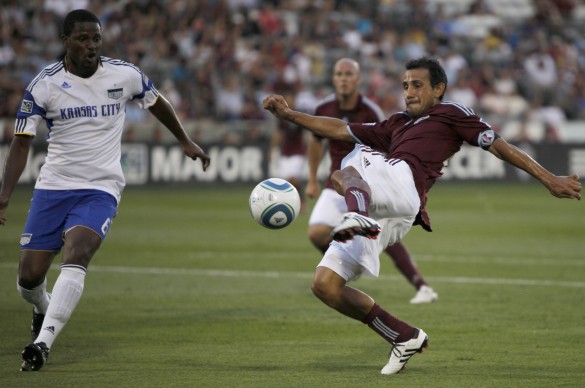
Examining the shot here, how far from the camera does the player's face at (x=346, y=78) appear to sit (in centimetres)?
1155

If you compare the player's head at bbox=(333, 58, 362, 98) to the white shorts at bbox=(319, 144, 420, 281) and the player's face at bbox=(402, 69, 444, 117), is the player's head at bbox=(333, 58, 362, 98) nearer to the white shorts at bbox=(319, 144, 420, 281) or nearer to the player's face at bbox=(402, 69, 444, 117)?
the player's face at bbox=(402, 69, 444, 117)

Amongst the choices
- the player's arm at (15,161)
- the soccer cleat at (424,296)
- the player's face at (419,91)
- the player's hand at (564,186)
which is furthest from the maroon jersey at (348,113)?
the player's hand at (564,186)

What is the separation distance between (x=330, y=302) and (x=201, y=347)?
1.62m

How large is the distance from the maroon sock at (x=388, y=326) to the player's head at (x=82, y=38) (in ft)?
9.30

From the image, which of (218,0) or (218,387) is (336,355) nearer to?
(218,387)

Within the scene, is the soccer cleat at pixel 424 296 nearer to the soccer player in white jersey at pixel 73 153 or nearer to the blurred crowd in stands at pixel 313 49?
the soccer player in white jersey at pixel 73 153

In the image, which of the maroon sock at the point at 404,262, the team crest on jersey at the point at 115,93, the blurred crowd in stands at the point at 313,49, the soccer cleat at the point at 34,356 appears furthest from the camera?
the blurred crowd in stands at the point at 313,49

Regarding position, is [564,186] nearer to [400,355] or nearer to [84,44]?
[400,355]

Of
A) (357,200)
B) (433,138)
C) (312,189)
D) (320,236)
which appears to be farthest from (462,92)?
(357,200)

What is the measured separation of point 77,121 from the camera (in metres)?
7.86

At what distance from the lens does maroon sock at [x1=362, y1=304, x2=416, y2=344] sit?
7.49 meters

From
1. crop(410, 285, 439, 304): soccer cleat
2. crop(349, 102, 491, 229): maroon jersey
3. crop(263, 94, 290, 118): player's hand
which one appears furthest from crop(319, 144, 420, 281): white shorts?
crop(410, 285, 439, 304): soccer cleat

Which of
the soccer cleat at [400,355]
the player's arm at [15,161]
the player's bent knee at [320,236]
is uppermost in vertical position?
the player's arm at [15,161]

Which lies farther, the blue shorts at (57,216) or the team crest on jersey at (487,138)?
the blue shorts at (57,216)
